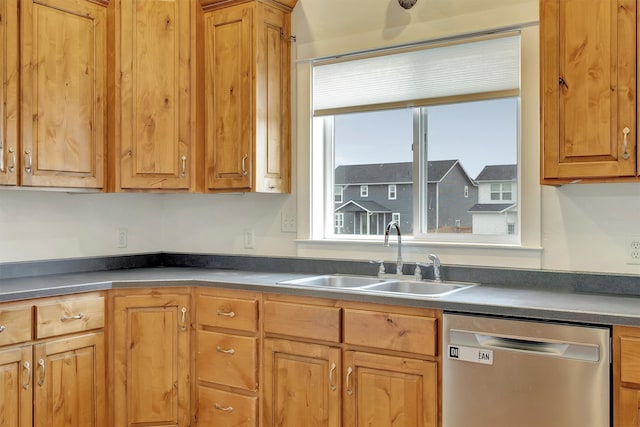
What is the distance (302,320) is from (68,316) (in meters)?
1.08

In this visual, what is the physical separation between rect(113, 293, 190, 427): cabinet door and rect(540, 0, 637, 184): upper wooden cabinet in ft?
6.16

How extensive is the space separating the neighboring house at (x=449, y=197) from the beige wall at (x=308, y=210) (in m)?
0.17

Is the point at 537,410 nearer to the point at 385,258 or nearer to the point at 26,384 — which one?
the point at 385,258

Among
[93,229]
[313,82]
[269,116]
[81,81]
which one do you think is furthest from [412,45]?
[93,229]

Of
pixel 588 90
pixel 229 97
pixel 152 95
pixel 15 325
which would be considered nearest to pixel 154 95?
pixel 152 95

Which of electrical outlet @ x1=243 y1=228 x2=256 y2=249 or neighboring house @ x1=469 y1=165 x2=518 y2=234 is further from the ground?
neighboring house @ x1=469 y1=165 x2=518 y2=234

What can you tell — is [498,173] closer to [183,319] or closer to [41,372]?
[183,319]

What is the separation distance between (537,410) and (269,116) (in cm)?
198

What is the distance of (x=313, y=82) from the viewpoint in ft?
11.3

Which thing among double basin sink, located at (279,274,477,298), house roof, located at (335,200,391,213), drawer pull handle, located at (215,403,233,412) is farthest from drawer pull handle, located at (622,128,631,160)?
drawer pull handle, located at (215,403,233,412)

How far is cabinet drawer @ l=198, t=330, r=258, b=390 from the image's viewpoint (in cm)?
289

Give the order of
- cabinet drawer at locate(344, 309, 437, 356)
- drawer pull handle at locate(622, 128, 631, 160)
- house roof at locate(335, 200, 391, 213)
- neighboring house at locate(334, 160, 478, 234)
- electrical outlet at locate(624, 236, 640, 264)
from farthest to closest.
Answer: house roof at locate(335, 200, 391, 213)
neighboring house at locate(334, 160, 478, 234)
electrical outlet at locate(624, 236, 640, 264)
cabinet drawer at locate(344, 309, 437, 356)
drawer pull handle at locate(622, 128, 631, 160)

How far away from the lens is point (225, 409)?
2.99 meters

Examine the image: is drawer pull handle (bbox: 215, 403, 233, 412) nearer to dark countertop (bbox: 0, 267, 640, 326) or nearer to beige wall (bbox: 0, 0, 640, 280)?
dark countertop (bbox: 0, 267, 640, 326)
